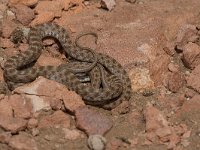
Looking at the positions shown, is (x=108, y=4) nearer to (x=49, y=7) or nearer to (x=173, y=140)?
(x=49, y=7)

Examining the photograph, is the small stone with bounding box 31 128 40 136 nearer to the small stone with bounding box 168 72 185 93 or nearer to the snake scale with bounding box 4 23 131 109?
the snake scale with bounding box 4 23 131 109

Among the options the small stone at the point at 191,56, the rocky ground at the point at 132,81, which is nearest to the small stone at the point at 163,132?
the rocky ground at the point at 132,81

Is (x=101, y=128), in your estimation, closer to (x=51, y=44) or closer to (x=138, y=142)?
(x=138, y=142)

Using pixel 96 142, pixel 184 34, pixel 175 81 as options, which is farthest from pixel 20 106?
pixel 184 34

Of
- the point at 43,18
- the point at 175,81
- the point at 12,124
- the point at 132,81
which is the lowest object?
the point at 12,124

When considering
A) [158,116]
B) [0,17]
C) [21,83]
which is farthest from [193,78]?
[0,17]

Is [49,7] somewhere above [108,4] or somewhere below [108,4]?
below

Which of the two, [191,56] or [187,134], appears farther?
[191,56]
